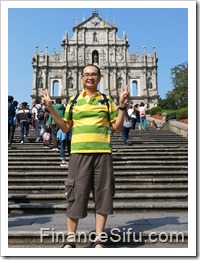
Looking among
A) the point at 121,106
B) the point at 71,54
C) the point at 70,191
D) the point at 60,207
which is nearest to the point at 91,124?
the point at 121,106

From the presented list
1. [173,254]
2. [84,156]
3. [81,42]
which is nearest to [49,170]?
[84,156]

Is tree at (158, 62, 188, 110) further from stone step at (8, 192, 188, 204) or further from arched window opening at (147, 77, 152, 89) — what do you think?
stone step at (8, 192, 188, 204)

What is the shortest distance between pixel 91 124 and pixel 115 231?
1.36 metres

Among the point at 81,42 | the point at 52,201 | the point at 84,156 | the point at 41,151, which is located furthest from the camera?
the point at 81,42

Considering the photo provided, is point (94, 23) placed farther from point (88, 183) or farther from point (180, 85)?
point (88, 183)

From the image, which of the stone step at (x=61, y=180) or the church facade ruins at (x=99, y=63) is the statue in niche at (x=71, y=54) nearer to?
the church facade ruins at (x=99, y=63)

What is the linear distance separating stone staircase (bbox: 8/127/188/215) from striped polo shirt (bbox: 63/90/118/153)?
6.86 feet

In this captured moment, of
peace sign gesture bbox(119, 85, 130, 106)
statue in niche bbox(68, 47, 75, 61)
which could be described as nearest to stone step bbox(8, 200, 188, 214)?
peace sign gesture bbox(119, 85, 130, 106)

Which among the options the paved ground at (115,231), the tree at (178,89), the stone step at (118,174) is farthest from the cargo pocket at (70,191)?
the tree at (178,89)

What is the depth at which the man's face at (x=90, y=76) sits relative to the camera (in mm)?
3262

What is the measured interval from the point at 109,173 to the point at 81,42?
Result: 4934cm
